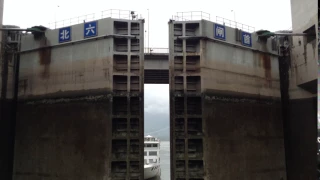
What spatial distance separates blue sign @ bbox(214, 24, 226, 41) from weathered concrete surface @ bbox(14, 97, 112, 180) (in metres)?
6.48

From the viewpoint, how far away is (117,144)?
14984 mm

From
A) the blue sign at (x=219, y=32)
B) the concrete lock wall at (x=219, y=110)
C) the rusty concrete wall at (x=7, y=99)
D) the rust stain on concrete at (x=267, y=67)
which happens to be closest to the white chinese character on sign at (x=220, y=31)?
the blue sign at (x=219, y=32)

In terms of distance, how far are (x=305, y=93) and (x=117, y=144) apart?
36.4 feet

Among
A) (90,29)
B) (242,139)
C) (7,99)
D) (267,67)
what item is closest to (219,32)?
(267,67)

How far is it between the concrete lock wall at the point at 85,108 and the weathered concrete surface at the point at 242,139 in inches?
134

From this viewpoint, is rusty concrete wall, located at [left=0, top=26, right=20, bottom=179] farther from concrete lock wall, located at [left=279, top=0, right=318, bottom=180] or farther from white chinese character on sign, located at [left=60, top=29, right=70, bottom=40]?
concrete lock wall, located at [left=279, top=0, right=318, bottom=180]

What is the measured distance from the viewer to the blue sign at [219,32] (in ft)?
54.4

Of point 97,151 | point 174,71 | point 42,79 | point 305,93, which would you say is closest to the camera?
point 97,151

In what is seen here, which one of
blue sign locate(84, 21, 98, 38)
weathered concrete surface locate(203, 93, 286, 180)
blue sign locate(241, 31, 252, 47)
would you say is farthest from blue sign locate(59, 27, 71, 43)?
blue sign locate(241, 31, 252, 47)

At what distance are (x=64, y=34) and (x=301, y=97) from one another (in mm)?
13656

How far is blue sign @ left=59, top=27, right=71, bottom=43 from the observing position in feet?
55.1

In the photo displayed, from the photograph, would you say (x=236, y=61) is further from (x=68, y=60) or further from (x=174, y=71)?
(x=68, y=60)

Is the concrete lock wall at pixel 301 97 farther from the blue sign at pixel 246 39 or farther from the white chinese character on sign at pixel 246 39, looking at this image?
the white chinese character on sign at pixel 246 39

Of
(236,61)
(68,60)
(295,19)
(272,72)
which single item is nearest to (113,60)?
(68,60)
